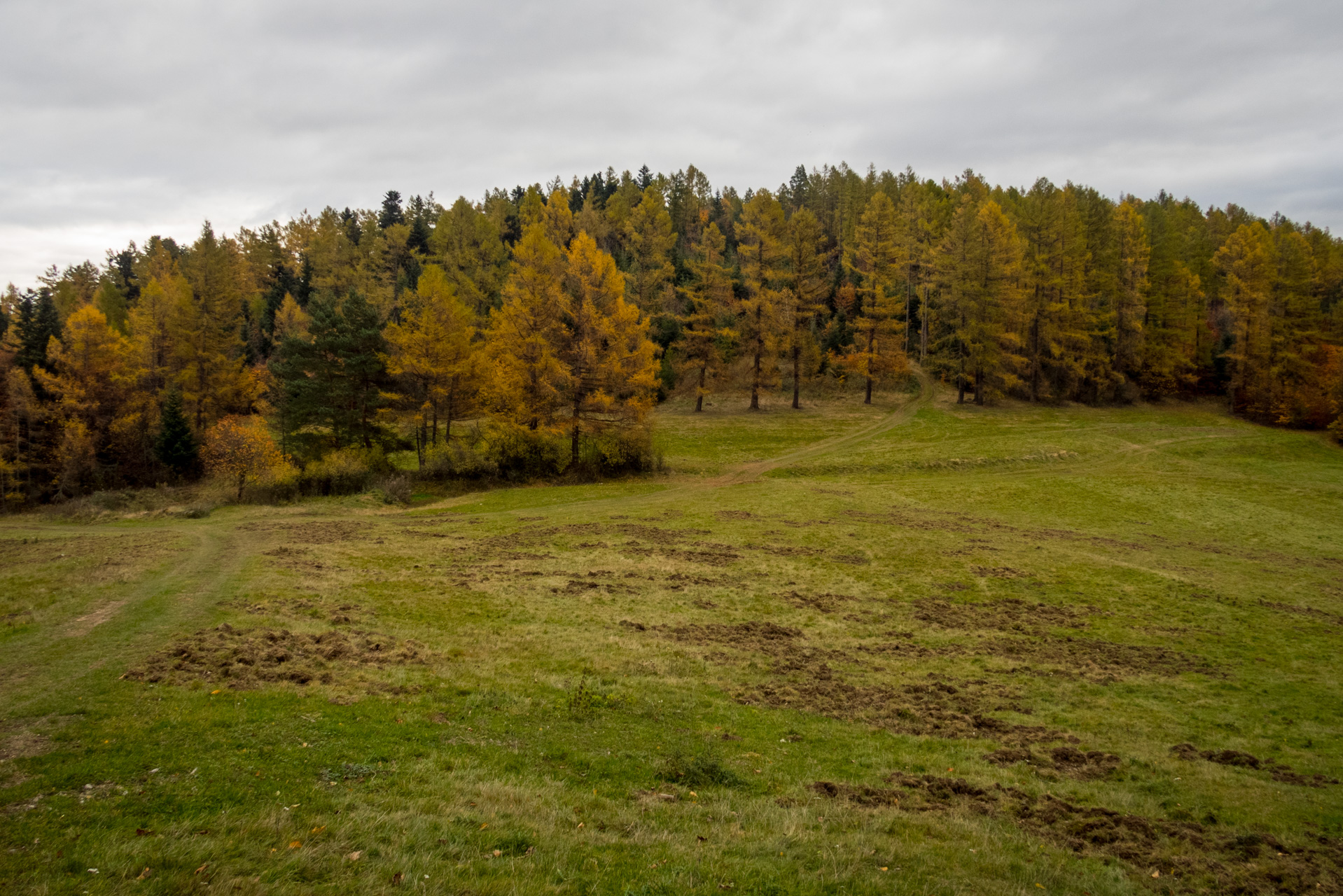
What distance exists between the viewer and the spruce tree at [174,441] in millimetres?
49312

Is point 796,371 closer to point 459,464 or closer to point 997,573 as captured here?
point 459,464

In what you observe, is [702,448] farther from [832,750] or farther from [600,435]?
[832,750]

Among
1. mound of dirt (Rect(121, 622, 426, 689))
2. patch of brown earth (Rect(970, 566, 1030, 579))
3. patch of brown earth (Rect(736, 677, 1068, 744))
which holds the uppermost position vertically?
mound of dirt (Rect(121, 622, 426, 689))

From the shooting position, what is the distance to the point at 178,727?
378 inches

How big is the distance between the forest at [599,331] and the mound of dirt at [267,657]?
2648cm

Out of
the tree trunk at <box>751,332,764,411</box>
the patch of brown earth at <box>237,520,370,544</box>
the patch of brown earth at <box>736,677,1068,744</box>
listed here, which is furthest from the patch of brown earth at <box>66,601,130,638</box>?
the tree trunk at <box>751,332,764,411</box>

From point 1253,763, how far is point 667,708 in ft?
33.7

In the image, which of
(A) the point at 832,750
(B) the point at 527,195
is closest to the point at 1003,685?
(A) the point at 832,750

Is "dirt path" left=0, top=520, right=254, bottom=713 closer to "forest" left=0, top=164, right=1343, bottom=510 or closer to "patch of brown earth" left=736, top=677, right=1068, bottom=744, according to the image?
"patch of brown earth" left=736, top=677, right=1068, bottom=744

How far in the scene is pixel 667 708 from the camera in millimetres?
12953

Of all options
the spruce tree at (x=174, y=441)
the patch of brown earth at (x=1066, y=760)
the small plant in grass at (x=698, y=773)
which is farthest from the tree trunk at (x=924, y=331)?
the spruce tree at (x=174, y=441)

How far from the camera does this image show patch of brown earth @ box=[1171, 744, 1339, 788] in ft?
34.7

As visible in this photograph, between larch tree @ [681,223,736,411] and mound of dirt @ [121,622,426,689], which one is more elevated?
larch tree @ [681,223,736,411]

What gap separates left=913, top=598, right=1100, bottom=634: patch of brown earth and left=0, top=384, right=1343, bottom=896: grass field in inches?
5.3
